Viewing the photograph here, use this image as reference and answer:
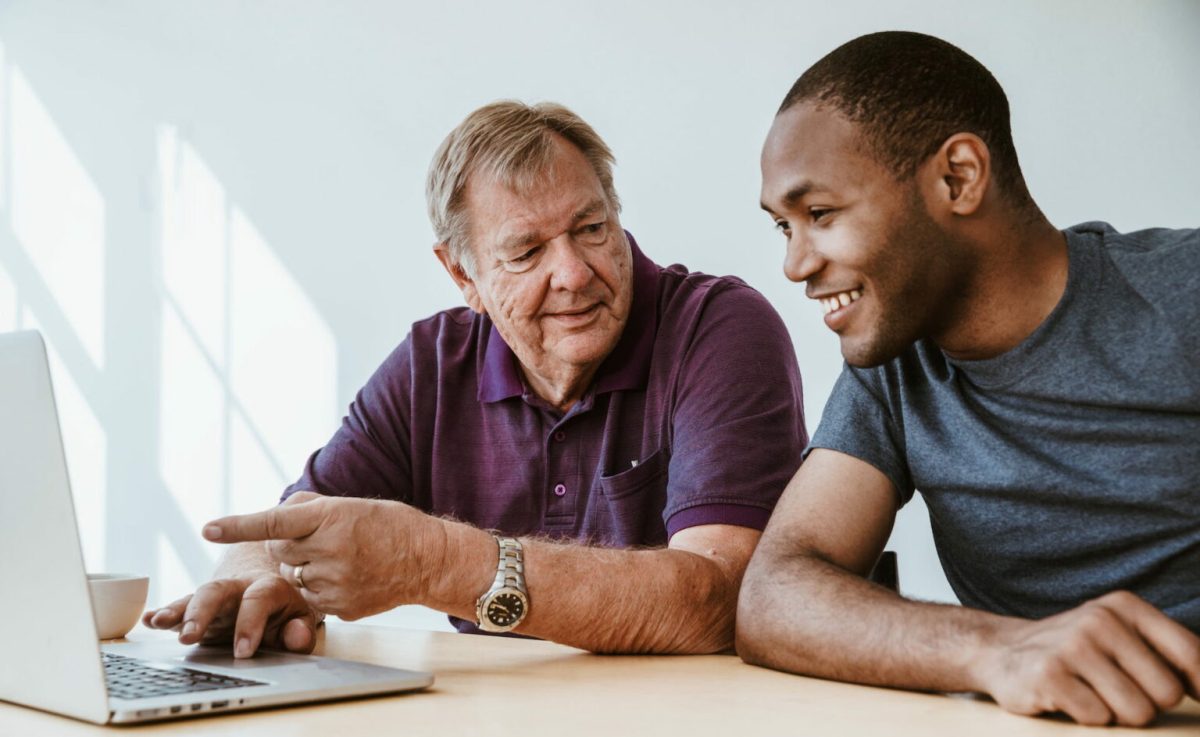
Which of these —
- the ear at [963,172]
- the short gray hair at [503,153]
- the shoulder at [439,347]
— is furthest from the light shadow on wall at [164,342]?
the ear at [963,172]

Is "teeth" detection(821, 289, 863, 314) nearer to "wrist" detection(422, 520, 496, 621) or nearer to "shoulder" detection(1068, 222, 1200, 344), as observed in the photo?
"shoulder" detection(1068, 222, 1200, 344)

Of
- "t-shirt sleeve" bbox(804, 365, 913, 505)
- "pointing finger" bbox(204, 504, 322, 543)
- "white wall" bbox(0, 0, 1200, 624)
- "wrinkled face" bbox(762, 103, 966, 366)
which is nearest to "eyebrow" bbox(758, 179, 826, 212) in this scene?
"wrinkled face" bbox(762, 103, 966, 366)

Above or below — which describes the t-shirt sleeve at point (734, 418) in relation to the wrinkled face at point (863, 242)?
below

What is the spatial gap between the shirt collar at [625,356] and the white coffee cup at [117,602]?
63cm

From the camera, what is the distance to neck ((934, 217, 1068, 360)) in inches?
51.4

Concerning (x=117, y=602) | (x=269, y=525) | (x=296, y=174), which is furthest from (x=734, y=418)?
(x=296, y=174)

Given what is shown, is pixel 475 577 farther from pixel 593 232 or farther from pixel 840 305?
pixel 593 232

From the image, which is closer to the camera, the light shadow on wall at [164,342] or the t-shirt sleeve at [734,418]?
the t-shirt sleeve at [734,418]

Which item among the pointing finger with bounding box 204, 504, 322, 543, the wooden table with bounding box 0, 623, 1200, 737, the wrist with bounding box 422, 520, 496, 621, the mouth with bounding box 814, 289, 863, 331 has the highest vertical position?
the mouth with bounding box 814, 289, 863, 331

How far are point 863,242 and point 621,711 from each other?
1.90ft

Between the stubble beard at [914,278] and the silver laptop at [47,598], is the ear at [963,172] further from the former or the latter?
the silver laptop at [47,598]

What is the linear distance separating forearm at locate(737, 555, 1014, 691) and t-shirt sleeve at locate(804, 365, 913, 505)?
0.17 meters

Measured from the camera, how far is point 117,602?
146 cm

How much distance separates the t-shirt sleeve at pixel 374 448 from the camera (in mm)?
1896
